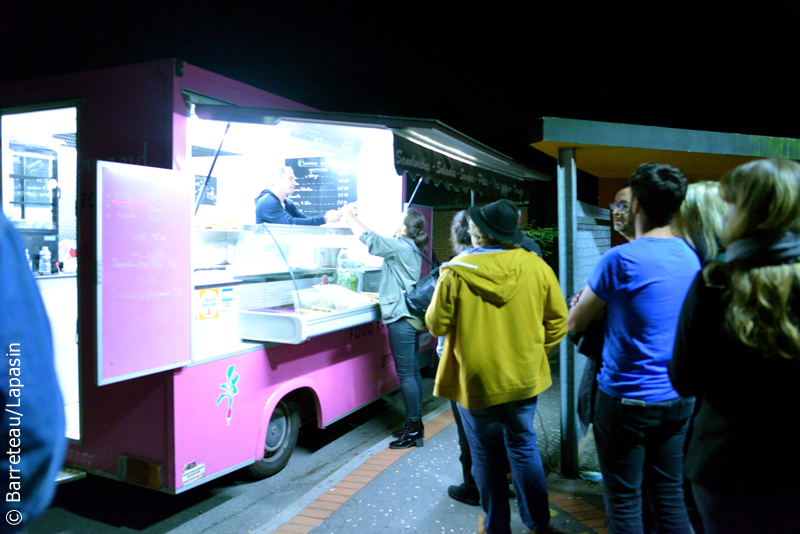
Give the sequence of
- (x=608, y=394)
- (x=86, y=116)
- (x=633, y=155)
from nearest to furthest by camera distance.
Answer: (x=608, y=394) → (x=86, y=116) → (x=633, y=155)

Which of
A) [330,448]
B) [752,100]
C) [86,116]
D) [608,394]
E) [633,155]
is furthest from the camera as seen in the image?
[752,100]

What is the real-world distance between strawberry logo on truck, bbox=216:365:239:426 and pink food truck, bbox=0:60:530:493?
0.04ft

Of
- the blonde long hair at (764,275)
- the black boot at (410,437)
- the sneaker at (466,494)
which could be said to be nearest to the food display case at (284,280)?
the black boot at (410,437)

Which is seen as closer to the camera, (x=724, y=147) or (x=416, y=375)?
(x=724, y=147)

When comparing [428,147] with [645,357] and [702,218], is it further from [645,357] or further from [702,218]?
[645,357]

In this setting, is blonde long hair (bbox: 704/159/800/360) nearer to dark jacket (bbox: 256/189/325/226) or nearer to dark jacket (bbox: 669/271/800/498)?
dark jacket (bbox: 669/271/800/498)

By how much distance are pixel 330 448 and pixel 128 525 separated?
190cm

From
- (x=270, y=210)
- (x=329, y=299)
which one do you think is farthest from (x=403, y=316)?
(x=270, y=210)

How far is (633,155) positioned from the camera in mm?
4012

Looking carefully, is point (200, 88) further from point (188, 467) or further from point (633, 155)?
point (633, 155)

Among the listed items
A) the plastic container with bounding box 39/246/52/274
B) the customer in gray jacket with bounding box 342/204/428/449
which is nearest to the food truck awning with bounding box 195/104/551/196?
the customer in gray jacket with bounding box 342/204/428/449

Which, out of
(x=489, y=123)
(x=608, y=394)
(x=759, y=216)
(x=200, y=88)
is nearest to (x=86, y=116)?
(x=200, y=88)

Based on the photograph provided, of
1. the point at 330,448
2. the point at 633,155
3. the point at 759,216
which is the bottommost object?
the point at 330,448

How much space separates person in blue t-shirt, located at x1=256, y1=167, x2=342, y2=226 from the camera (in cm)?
534
